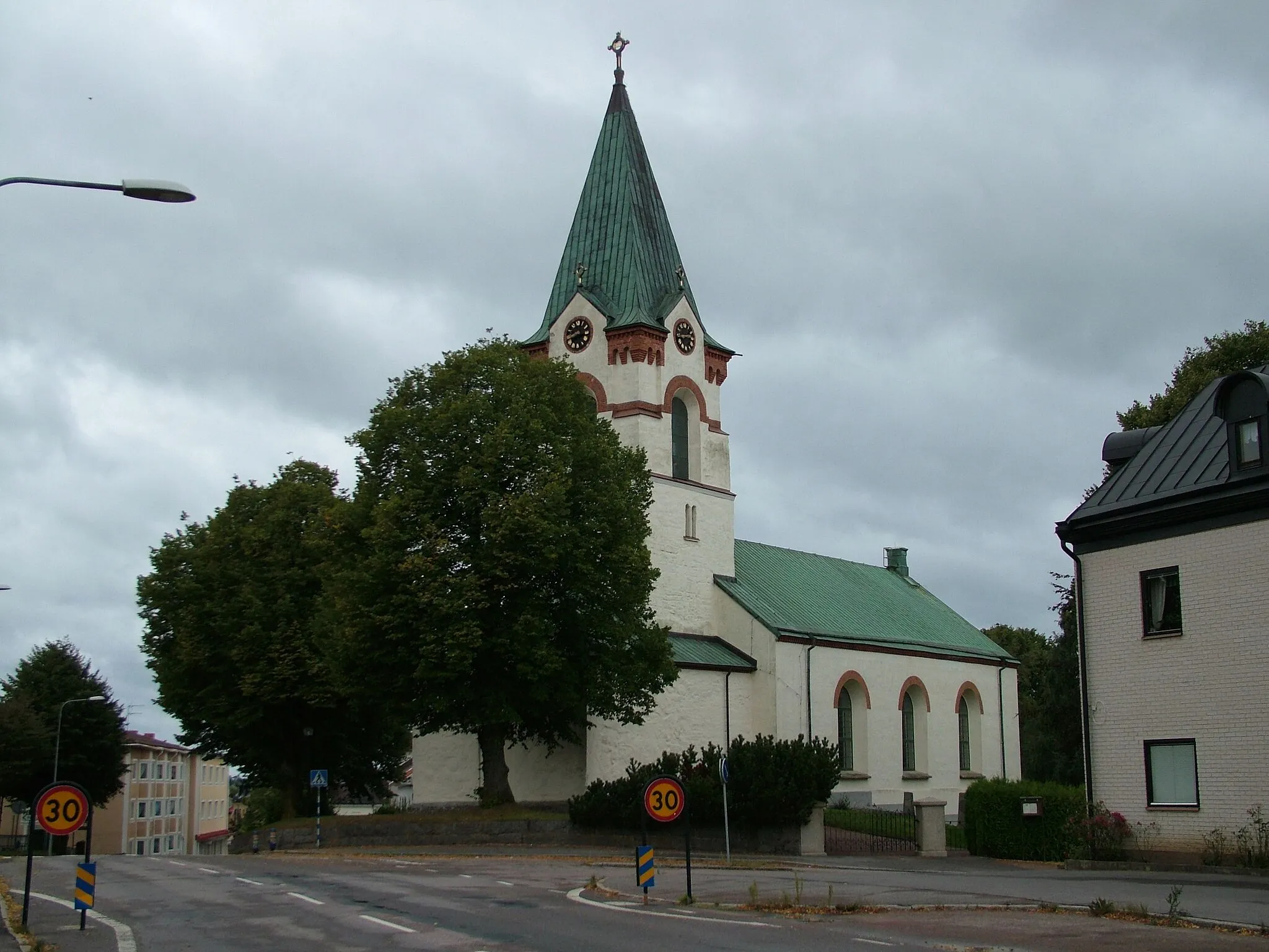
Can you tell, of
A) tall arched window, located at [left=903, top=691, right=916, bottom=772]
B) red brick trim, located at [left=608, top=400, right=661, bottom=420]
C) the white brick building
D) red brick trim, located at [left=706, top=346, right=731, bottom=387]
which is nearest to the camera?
the white brick building

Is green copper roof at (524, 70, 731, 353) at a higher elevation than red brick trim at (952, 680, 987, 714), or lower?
higher

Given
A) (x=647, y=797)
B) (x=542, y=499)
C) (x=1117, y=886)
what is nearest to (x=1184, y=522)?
(x=1117, y=886)

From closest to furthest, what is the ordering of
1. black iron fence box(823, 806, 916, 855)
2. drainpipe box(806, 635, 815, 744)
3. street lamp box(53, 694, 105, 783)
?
black iron fence box(823, 806, 916, 855) → drainpipe box(806, 635, 815, 744) → street lamp box(53, 694, 105, 783)

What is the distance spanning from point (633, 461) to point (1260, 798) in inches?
774

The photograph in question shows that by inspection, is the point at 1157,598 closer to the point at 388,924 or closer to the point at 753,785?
the point at 753,785

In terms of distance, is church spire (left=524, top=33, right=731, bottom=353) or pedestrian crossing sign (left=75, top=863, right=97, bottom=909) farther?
church spire (left=524, top=33, right=731, bottom=353)

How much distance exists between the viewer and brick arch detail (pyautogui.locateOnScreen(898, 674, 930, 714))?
2074 inches

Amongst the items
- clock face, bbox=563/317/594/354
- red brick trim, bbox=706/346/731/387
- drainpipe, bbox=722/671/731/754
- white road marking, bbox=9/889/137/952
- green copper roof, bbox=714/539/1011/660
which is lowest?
white road marking, bbox=9/889/137/952

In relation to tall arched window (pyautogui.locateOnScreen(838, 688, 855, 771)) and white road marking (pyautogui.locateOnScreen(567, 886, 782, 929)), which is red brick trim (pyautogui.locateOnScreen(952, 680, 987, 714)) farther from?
white road marking (pyautogui.locateOnScreen(567, 886, 782, 929))

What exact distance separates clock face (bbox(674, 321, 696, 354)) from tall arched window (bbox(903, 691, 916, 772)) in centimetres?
1588

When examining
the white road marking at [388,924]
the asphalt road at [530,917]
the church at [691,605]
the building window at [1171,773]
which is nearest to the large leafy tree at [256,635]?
the church at [691,605]

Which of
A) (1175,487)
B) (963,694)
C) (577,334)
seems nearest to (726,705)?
(577,334)

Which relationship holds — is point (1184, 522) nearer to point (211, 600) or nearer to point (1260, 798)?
point (1260, 798)

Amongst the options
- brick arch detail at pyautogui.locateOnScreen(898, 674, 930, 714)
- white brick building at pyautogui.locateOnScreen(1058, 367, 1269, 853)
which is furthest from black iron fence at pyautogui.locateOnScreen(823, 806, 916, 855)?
brick arch detail at pyautogui.locateOnScreen(898, 674, 930, 714)
